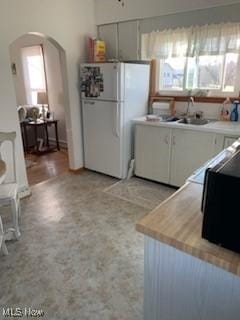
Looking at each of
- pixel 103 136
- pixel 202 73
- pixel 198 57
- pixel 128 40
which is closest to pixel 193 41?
pixel 198 57

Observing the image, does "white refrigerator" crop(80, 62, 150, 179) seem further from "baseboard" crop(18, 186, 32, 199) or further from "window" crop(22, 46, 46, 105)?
"window" crop(22, 46, 46, 105)

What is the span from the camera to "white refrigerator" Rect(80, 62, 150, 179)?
3199 mm

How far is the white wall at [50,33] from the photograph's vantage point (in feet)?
8.89

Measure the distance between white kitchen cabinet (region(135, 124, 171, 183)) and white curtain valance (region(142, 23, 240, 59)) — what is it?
106cm

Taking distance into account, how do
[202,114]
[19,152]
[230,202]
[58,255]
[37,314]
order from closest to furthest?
[230,202], [37,314], [58,255], [19,152], [202,114]

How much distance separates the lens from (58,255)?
2115 millimetres

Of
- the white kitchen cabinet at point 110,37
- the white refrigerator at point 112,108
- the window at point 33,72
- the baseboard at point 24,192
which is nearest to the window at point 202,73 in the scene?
the white refrigerator at point 112,108

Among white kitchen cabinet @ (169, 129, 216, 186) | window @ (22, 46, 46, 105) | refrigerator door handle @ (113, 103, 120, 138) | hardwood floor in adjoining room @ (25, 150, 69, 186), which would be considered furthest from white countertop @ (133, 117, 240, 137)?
window @ (22, 46, 46, 105)

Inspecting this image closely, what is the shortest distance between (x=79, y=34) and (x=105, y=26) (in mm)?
462

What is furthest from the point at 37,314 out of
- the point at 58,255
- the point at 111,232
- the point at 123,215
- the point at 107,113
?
the point at 107,113

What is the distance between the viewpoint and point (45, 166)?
4.25 meters

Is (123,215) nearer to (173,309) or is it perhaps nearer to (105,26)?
(173,309)

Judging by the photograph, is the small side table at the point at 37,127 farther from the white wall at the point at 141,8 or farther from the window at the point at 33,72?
the white wall at the point at 141,8

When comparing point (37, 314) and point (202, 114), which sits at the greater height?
point (202, 114)
